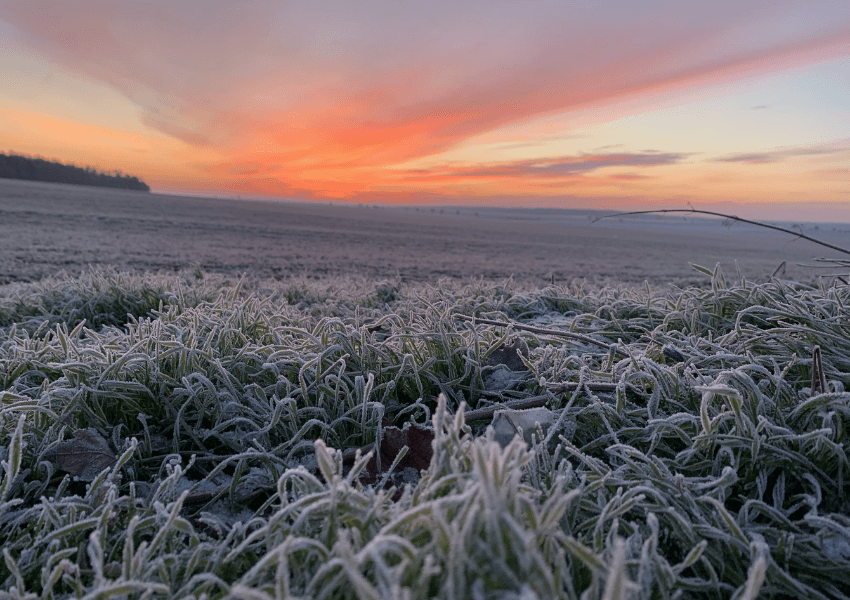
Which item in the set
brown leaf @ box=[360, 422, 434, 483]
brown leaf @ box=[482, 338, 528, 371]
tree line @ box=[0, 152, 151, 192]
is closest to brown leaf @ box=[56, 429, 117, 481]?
brown leaf @ box=[360, 422, 434, 483]

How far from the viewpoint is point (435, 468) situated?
105 centimetres

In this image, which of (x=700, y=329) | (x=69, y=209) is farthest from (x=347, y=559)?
(x=69, y=209)

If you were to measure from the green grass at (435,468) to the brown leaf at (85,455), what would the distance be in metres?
0.02

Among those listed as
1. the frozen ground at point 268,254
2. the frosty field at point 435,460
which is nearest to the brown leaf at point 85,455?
the frosty field at point 435,460

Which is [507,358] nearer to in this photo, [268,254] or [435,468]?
[435,468]

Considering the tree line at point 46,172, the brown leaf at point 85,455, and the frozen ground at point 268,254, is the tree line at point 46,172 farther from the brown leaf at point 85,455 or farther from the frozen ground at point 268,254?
the brown leaf at point 85,455

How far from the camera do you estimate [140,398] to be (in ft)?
5.94

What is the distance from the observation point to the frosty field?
893 millimetres

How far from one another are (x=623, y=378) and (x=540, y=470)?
22.9 inches

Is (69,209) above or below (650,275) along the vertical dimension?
above

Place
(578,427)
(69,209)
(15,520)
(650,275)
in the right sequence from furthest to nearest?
1. (69,209)
2. (650,275)
3. (578,427)
4. (15,520)

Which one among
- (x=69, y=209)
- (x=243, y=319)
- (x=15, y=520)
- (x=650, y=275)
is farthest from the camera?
(x=69, y=209)

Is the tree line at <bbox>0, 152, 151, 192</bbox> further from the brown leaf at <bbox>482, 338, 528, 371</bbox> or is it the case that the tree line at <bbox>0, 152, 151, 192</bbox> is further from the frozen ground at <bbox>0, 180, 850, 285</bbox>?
the brown leaf at <bbox>482, 338, 528, 371</bbox>

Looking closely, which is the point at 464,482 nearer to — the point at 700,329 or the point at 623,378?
the point at 623,378
